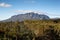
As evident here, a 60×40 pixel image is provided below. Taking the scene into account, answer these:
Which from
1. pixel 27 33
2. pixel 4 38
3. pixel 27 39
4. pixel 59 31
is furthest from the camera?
pixel 59 31

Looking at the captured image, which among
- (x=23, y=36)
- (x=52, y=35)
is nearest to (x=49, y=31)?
(x=52, y=35)

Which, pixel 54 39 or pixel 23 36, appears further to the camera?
pixel 54 39

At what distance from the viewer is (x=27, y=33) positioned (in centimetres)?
2789

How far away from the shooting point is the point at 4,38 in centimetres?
2398

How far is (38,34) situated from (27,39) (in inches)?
152

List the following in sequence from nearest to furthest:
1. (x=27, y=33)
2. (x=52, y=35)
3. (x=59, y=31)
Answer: (x=27, y=33), (x=52, y=35), (x=59, y=31)

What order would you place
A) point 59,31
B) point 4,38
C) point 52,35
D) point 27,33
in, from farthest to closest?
point 59,31, point 52,35, point 27,33, point 4,38

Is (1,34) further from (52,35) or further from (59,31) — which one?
(59,31)

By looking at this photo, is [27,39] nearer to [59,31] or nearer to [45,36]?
[45,36]

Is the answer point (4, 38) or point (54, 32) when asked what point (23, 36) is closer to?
point (4, 38)

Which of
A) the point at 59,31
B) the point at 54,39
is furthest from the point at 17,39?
the point at 59,31

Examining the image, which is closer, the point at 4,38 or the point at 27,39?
the point at 4,38

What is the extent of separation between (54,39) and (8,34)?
8.02 metres

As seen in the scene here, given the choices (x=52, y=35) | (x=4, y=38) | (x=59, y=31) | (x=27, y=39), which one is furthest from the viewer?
(x=59, y=31)
